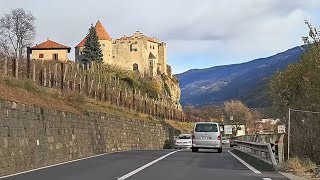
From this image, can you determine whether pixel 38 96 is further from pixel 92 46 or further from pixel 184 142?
pixel 92 46

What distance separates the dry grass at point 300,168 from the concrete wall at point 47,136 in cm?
913

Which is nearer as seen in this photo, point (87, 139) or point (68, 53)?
point (87, 139)

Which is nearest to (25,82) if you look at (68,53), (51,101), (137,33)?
(51,101)

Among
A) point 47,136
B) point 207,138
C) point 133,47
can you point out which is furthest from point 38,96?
point 133,47

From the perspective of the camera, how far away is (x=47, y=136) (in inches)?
863

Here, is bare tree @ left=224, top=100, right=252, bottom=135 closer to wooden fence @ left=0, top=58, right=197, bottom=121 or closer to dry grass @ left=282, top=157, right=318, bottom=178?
wooden fence @ left=0, top=58, right=197, bottom=121

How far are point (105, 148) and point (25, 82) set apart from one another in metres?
9.03

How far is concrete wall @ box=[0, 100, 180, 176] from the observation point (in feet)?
58.9

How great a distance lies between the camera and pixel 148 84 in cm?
11294

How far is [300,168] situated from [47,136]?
1063cm

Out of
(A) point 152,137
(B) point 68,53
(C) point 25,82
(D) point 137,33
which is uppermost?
(D) point 137,33

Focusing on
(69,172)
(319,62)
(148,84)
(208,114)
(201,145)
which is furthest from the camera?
(208,114)

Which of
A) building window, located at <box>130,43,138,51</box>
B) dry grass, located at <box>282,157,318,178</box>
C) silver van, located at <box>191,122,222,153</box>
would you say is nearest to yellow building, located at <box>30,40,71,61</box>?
building window, located at <box>130,43,138,51</box>

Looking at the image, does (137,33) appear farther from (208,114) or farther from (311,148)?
(311,148)
